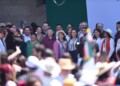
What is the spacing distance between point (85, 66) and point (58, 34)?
4.96 m

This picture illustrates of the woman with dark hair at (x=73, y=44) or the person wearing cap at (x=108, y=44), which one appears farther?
the woman with dark hair at (x=73, y=44)

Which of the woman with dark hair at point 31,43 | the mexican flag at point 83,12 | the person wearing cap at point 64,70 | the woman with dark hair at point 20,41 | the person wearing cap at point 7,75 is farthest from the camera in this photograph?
the mexican flag at point 83,12

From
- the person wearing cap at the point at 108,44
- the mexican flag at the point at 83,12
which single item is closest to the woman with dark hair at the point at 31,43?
the person wearing cap at the point at 108,44

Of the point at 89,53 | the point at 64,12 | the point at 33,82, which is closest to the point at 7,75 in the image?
the point at 33,82

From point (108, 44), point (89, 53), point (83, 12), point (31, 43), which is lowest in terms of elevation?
point (108, 44)

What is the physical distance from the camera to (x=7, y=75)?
7672mm

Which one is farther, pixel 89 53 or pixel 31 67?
pixel 31 67

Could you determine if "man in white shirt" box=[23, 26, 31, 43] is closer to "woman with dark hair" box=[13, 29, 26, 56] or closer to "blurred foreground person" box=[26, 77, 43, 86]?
"woman with dark hair" box=[13, 29, 26, 56]

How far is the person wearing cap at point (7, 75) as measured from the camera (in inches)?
296

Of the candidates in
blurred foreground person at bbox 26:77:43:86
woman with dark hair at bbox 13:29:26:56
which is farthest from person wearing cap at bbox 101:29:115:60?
blurred foreground person at bbox 26:77:43:86

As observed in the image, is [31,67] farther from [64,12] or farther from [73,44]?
[64,12]

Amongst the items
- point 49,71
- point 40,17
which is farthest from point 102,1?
point 49,71

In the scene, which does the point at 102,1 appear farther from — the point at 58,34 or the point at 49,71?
the point at 49,71

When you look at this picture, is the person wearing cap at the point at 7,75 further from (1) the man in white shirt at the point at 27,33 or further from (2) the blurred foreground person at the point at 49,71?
(1) the man in white shirt at the point at 27,33
